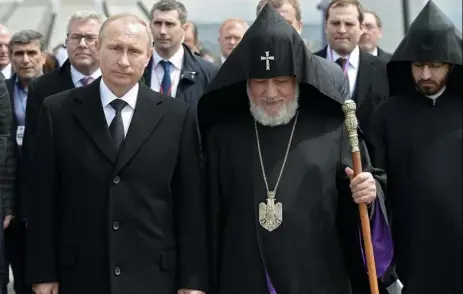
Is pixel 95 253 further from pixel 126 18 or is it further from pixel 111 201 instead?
pixel 126 18

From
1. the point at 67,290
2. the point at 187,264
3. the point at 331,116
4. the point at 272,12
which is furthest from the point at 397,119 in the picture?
the point at 67,290

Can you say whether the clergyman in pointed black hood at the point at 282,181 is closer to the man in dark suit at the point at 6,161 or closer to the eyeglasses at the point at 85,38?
the man in dark suit at the point at 6,161

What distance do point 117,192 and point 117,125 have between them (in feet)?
1.12

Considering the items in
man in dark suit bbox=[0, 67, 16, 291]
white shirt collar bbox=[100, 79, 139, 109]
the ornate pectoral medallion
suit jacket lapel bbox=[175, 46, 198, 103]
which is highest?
suit jacket lapel bbox=[175, 46, 198, 103]

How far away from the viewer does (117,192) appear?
4.58m

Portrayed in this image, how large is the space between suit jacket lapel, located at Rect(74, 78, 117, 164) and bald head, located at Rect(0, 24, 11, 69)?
4.06m

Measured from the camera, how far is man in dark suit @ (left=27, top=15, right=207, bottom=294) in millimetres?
4605

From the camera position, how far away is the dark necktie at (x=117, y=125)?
15.3ft

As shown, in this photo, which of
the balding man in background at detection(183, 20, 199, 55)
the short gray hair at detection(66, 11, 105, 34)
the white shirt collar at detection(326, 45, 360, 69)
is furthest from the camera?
the balding man in background at detection(183, 20, 199, 55)

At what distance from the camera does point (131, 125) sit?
4.68 meters

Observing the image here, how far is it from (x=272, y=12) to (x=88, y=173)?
119 cm

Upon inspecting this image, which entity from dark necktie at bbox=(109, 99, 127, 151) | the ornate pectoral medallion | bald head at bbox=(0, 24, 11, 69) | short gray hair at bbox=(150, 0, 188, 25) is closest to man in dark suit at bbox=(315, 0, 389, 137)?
short gray hair at bbox=(150, 0, 188, 25)

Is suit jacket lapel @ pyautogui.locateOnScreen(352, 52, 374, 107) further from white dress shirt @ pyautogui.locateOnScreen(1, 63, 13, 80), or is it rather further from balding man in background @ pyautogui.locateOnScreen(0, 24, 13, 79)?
white dress shirt @ pyautogui.locateOnScreen(1, 63, 13, 80)

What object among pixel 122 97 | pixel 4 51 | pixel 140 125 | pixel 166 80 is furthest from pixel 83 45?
pixel 4 51
